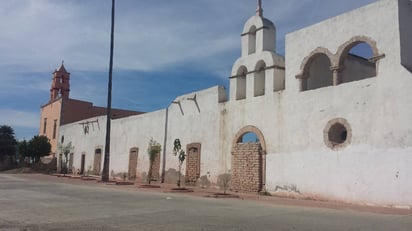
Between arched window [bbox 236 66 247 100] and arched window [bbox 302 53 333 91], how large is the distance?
3.41 m

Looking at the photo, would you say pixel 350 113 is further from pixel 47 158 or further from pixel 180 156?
pixel 47 158

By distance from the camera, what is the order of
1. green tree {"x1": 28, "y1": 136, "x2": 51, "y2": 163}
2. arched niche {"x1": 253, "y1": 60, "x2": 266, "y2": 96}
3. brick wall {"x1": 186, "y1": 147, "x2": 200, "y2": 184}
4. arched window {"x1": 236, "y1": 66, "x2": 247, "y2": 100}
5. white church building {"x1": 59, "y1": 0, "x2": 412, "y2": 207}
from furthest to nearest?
1. green tree {"x1": 28, "y1": 136, "x2": 51, "y2": 163}
2. brick wall {"x1": 186, "y1": 147, "x2": 200, "y2": 184}
3. arched window {"x1": 236, "y1": 66, "x2": 247, "y2": 100}
4. arched niche {"x1": 253, "y1": 60, "x2": 266, "y2": 96}
5. white church building {"x1": 59, "y1": 0, "x2": 412, "y2": 207}

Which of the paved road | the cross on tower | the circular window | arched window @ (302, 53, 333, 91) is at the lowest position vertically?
the paved road

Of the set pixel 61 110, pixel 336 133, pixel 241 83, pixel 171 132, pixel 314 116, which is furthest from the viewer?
pixel 61 110

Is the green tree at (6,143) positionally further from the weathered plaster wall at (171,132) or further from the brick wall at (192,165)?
the brick wall at (192,165)

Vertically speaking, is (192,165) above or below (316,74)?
below

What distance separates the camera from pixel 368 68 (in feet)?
62.2

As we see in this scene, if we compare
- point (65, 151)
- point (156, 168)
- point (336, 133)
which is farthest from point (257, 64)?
point (65, 151)

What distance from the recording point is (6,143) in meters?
45.4

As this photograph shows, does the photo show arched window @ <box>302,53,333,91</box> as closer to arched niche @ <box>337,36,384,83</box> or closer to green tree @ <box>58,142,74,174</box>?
arched niche @ <box>337,36,384,83</box>

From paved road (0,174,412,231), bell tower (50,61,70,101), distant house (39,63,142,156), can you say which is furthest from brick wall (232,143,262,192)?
bell tower (50,61,70,101)

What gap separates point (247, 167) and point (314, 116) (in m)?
4.09

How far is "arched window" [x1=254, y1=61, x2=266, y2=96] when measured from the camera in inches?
726

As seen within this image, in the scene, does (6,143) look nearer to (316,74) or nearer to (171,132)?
(171,132)
